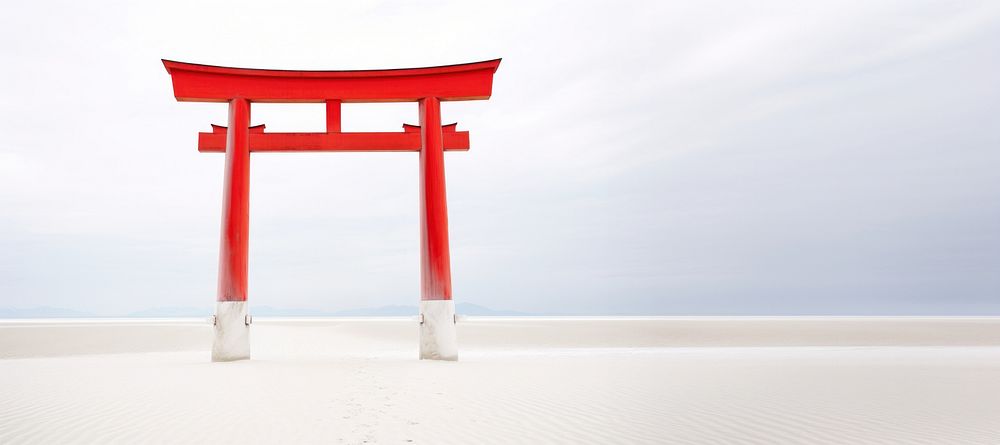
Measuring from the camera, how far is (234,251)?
13.3 m

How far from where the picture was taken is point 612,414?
6.77 meters

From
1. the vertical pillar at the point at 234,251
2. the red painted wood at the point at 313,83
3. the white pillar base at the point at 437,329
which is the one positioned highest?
the red painted wood at the point at 313,83

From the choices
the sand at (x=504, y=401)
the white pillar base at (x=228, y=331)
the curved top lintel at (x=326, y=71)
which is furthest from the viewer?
the curved top lintel at (x=326, y=71)

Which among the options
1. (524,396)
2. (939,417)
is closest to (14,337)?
(524,396)

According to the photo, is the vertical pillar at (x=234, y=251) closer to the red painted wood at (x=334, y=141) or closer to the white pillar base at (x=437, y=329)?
the red painted wood at (x=334, y=141)

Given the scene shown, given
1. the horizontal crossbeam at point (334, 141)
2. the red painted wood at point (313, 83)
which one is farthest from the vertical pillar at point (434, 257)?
the red painted wood at point (313, 83)

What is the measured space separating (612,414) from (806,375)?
5.75 metres

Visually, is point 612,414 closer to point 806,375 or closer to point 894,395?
point 894,395

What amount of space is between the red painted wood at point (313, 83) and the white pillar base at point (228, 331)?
4635 millimetres

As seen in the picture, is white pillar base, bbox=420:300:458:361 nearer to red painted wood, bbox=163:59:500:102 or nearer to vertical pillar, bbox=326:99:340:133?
vertical pillar, bbox=326:99:340:133

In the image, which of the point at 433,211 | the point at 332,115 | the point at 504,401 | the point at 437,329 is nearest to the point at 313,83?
the point at 332,115

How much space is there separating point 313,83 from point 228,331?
5651mm

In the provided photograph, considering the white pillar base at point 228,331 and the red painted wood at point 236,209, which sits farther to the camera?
the red painted wood at point 236,209

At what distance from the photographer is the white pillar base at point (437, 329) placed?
13.1 meters
